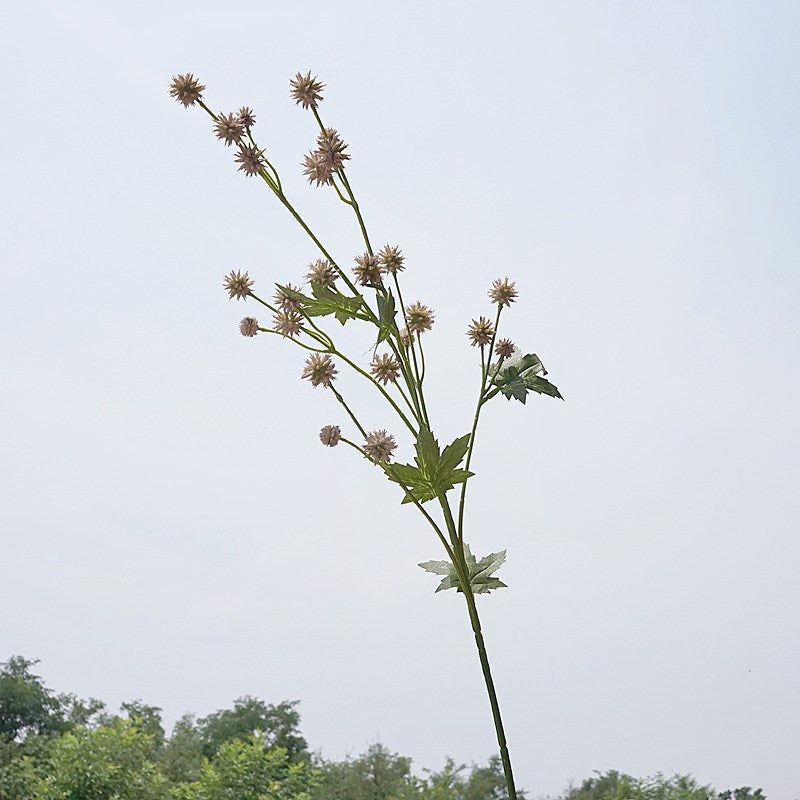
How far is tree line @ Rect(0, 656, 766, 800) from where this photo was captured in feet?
10.1

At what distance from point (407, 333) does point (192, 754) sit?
3102 mm

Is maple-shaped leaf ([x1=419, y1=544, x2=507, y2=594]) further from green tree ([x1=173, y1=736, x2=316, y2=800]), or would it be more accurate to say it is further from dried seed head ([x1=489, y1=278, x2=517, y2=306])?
green tree ([x1=173, y1=736, x2=316, y2=800])

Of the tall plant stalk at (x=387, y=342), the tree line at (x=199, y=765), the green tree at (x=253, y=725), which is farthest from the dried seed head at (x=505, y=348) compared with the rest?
the green tree at (x=253, y=725)

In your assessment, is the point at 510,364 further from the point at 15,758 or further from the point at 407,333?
the point at 15,758

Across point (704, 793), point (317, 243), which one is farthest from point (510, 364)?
point (704, 793)

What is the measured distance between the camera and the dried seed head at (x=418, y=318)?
115 cm

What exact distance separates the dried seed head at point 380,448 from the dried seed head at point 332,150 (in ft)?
1.05

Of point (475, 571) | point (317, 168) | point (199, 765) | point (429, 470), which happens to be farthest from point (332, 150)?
point (199, 765)

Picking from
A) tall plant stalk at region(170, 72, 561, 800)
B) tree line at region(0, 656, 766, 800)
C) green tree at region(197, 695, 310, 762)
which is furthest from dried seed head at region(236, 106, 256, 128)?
green tree at region(197, 695, 310, 762)

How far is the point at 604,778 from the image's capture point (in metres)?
3.40

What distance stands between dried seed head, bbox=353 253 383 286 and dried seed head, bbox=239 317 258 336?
14cm

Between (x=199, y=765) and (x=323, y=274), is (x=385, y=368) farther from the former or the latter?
(x=199, y=765)

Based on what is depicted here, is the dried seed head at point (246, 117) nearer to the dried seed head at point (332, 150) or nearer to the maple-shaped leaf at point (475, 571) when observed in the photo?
the dried seed head at point (332, 150)

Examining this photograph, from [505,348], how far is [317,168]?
32 centimetres
